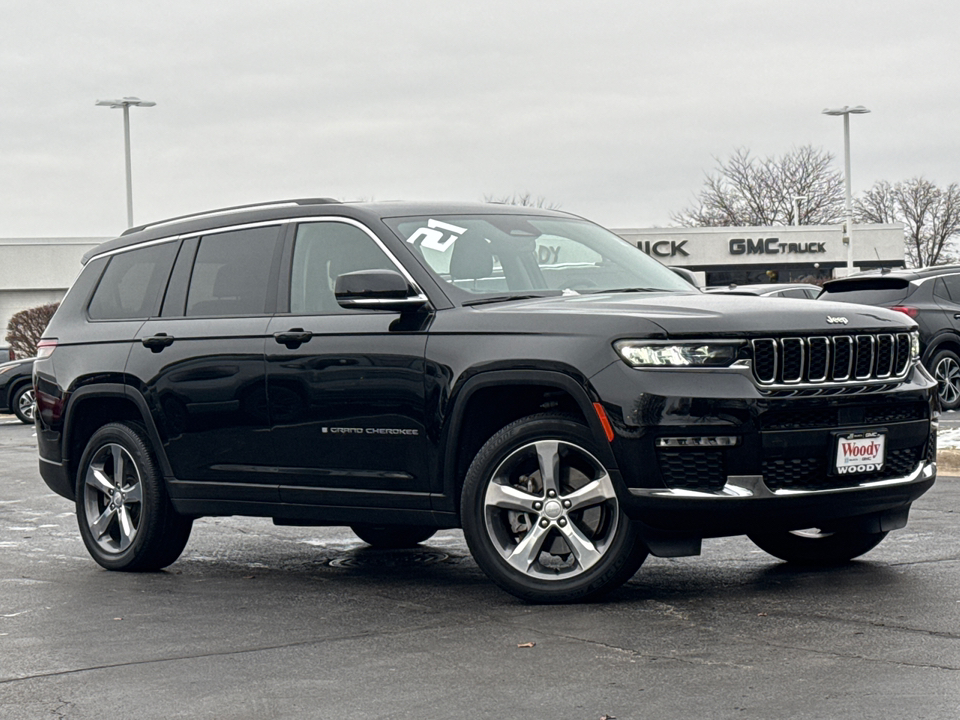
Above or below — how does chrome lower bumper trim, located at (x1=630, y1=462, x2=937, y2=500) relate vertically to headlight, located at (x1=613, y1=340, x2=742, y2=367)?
below

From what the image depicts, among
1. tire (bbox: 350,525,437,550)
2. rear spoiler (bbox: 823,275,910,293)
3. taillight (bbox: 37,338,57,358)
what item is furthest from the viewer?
rear spoiler (bbox: 823,275,910,293)

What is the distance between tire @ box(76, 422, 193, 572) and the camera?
312 inches

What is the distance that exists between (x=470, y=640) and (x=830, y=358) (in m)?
1.85

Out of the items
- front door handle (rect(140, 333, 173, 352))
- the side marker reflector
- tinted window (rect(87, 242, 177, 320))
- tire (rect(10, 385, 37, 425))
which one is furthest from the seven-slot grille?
tire (rect(10, 385, 37, 425))

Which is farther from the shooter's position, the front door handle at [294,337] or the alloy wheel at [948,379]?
the alloy wheel at [948,379]

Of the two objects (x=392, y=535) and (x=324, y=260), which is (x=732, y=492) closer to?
(x=324, y=260)

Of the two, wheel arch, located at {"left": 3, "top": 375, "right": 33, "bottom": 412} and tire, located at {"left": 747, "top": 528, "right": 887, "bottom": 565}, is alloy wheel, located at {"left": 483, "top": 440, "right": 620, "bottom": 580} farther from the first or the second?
wheel arch, located at {"left": 3, "top": 375, "right": 33, "bottom": 412}

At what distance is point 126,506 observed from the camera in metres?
8.12

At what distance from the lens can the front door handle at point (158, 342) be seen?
780 cm

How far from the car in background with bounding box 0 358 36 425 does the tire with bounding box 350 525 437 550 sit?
59.4 ft

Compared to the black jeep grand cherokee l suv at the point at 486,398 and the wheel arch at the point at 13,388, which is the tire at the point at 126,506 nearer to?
the black jeep grand cherokee l suv at the point at 486,398

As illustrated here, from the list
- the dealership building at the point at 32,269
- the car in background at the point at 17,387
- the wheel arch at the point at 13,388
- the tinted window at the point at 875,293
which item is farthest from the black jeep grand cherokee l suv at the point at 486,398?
the dealership building at the point at 32,269

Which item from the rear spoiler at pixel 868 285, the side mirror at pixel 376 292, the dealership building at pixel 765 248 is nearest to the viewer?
the side mirror at pixel 376 292

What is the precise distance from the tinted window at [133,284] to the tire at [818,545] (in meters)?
3.44
